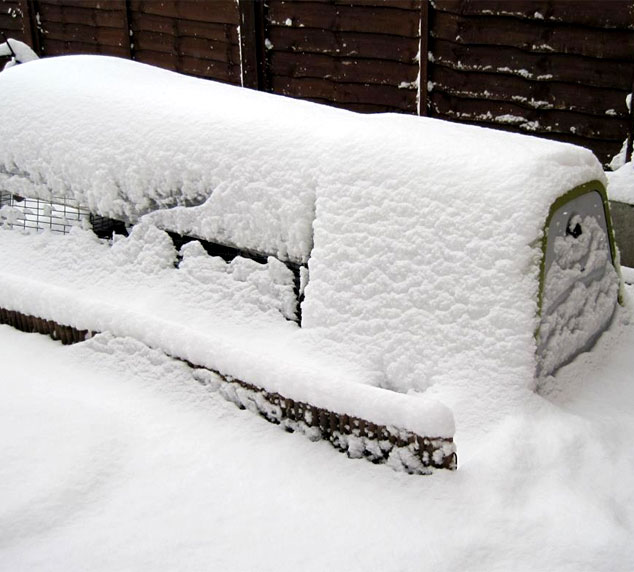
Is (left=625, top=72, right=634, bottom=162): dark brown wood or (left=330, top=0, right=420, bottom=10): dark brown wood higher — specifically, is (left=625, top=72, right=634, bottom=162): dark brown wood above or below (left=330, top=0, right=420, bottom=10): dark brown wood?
below

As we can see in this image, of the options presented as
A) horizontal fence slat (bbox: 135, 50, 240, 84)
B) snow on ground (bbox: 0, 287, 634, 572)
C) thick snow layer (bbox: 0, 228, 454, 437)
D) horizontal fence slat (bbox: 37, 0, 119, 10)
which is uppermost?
horizontal fence slat (bbox: 37, 0, 119, 10)

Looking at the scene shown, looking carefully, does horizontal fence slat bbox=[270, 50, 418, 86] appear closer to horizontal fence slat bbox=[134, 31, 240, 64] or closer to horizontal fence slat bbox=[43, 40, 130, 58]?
horizontal fence slat bbox=[134, 31, 240, 64]

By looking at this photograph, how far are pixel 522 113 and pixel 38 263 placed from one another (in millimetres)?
4032

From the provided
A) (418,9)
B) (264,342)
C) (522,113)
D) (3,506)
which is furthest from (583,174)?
(418,9)

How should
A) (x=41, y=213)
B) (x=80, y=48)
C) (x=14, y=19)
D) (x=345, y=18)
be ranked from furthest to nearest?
1. (x=14, y=19)
2. (x=80, y=48)
3. (x=345, y=18)
4. (x=41, y=213)

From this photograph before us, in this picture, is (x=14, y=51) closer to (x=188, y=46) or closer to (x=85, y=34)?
(x=188, y=46)

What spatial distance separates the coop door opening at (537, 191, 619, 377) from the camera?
2707 mm

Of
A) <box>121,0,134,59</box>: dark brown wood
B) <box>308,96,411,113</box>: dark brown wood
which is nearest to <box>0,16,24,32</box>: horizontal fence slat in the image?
<box>121,0,134,59</box>: dark brown wood

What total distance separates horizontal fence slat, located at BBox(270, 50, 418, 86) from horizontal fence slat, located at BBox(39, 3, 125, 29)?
2402 millimetres

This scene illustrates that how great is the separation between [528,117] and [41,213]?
3927mm

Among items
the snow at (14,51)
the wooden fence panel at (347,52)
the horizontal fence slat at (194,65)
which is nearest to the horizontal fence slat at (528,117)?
the wooden fence panel at (347,52)

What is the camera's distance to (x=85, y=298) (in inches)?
125

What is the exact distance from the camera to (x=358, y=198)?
9.21ft

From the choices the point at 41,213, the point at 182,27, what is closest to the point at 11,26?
the point at 182,27
